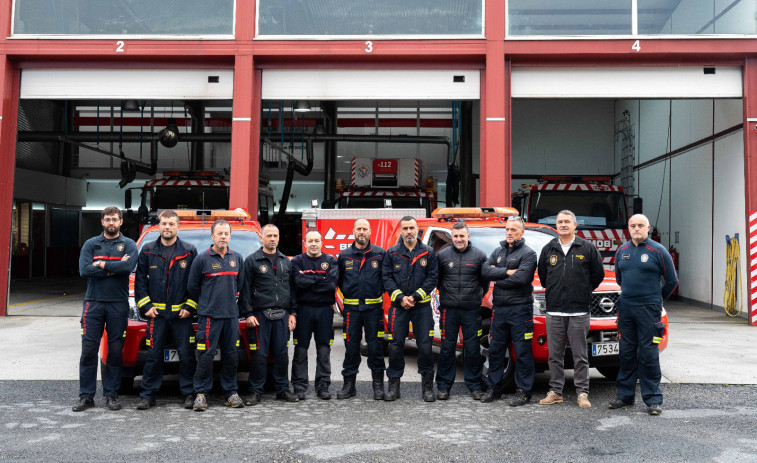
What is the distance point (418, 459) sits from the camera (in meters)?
4.52

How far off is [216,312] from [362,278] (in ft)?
4.55

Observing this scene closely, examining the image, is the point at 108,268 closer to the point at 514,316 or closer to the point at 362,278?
the point at 362,278

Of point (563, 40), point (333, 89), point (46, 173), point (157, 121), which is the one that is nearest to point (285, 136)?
point (157, 121)

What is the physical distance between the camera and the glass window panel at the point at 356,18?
12.2 meters

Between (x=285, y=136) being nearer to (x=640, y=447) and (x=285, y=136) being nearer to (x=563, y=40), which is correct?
(x=563, y=40)

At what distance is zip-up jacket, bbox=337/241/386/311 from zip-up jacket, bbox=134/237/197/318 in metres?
1.42

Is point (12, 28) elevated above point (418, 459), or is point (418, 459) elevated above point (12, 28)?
point (12, 28)

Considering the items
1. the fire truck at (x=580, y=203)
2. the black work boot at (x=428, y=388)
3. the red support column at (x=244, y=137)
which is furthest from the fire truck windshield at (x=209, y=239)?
the fire truck at (x=580, y=203)

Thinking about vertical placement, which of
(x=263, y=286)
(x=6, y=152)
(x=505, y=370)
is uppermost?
(x=6, y=152)

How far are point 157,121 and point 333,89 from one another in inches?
537

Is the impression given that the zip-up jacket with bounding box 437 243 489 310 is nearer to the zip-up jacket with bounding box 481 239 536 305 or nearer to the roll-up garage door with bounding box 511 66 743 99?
the zip-up jacket with bounding box 481 239 536 305

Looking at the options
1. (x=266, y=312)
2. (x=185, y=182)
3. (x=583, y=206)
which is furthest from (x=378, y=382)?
(x=185, y=182)

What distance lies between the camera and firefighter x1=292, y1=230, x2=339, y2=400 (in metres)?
6.40

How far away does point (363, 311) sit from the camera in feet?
21.1
